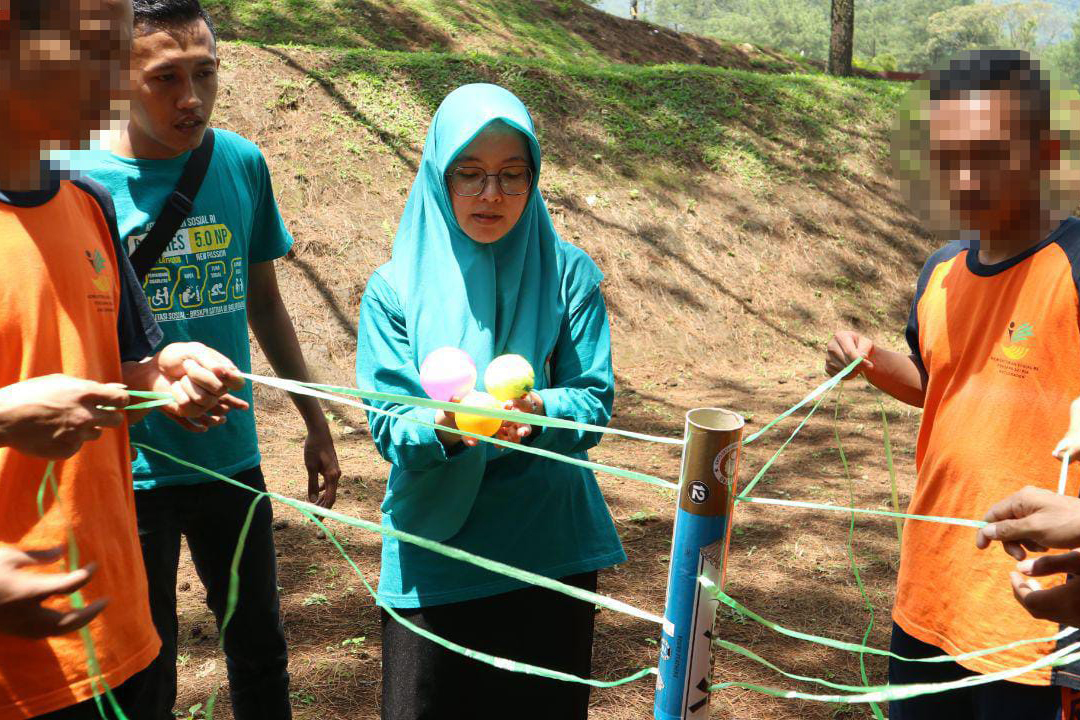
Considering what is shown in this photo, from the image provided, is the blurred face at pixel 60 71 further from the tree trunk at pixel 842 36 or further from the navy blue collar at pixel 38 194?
the tree trunk at pixel 842 36

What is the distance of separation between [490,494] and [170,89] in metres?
1.49

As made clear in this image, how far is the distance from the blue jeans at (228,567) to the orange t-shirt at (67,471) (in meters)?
0.78

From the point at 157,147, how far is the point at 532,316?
1.27 metres

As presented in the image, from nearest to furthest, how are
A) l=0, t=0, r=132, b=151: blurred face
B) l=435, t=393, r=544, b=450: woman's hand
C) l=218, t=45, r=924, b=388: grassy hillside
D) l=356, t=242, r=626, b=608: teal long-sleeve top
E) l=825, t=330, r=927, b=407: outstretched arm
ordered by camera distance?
1. l=0, t=0, r=132, b=151: blurred face
2. l=435, t=393, r=544, b=450: woman's hand
3. l=356, t=242, r=626, b=608: teal long-sleeve top
4. l=825, t=330, r=927, b=407: outstretched arm
5. l=218, t=45, r=924, b=388: grassy hillside

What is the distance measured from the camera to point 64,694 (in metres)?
1.66

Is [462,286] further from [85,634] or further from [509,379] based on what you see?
[85,634]

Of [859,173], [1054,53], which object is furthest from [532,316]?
[859,173]

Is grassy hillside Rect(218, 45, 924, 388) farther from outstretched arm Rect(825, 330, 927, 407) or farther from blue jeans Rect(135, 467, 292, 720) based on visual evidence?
outstretched arm Rect(825, 330, 927, 407)

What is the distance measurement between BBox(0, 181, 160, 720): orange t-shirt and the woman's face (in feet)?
2.85

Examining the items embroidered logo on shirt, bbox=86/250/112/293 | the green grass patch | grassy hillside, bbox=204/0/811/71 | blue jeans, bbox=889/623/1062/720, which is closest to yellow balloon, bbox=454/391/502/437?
embroidered logo on shirt, bbox=86/250/112/293

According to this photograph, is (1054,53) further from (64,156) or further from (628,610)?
(64,156)

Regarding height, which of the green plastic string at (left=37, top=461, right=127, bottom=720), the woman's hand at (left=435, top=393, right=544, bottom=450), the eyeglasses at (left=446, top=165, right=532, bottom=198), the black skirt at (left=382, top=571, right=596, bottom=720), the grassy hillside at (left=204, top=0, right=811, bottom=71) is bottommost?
the black skirt at (left=382, top=571, right=596, bottom=720)

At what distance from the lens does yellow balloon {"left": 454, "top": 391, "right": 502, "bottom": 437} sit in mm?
2039

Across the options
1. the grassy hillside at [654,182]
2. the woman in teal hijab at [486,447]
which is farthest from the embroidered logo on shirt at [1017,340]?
the grassy hillside at [654,182]
